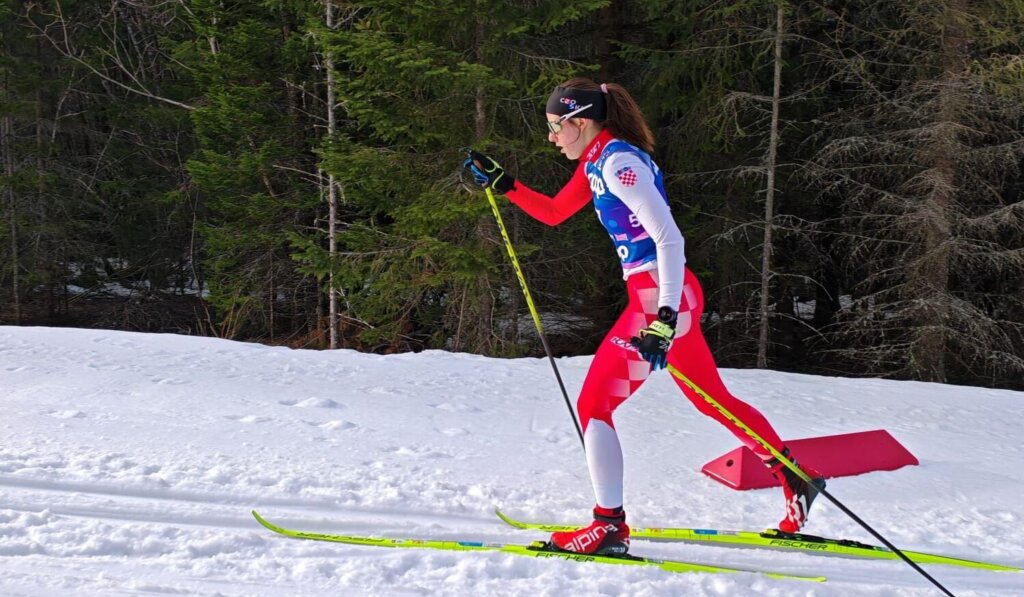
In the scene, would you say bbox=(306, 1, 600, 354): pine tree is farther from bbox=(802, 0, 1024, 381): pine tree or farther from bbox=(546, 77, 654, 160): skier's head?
bbox=(546, 77, 654, 160): skier's head

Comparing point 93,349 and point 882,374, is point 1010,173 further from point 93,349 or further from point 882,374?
point 93,349

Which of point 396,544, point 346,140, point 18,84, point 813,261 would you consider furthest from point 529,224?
point 18,84

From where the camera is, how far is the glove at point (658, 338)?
2.64 metres

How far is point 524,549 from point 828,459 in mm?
2083

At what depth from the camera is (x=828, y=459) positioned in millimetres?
3992

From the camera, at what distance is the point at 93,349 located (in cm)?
571

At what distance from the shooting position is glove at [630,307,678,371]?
8.66ft

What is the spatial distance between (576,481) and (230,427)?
1992 mm

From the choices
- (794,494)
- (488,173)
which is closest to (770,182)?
(488,173)

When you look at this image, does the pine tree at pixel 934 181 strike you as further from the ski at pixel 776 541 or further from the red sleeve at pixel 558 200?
the red sleeve at pixel 558 200

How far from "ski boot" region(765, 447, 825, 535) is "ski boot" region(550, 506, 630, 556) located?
774 mm

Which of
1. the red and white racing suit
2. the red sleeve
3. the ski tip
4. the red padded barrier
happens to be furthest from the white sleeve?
the red padded barrier

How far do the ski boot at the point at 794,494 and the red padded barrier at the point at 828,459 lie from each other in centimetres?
54

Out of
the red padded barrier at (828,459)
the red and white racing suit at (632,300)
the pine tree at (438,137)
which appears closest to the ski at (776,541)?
the red and white racing suit at (632,300)
